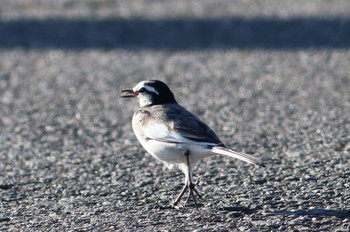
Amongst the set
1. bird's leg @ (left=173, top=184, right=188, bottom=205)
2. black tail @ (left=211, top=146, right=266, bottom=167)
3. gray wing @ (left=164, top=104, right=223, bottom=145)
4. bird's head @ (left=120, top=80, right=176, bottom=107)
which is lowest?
bird's leg @ (left=173, top=184, right=188, bottom=205)

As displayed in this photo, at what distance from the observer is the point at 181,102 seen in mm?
8242

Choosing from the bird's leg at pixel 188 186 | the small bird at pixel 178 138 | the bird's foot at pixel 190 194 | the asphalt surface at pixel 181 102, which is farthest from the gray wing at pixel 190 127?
the asphalt surface at pixel 181 102

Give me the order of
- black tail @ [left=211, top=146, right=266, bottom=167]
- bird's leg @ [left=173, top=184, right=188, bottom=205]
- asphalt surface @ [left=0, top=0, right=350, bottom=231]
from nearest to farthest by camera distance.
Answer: black tail @ [left=211, top=146, right=266, bottom=167], asphalt surface @ [left=0, top=0, right=350, bottom=231], bird's leg @ [left=173, top=184, right=188, bottom=205]

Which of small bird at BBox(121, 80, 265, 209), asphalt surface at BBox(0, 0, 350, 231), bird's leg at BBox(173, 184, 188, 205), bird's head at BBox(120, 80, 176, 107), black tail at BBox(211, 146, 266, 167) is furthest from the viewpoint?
bird's head at BBox(120, 80, 176, 107)

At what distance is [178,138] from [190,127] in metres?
0.13

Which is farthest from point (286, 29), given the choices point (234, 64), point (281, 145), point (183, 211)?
point (183, 211)

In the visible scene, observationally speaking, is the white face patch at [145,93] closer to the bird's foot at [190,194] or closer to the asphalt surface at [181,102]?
the asphalt surface at [181,102]

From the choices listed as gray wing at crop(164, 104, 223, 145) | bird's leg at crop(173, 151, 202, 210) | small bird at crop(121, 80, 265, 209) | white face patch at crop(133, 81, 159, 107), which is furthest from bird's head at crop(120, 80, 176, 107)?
bird's leg at crop(173, 151, 202, 210)

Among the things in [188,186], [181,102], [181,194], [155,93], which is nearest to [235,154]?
[188,186]

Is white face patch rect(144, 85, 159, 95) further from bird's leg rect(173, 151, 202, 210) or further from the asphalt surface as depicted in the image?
bird's leg rect(173, 151, 202, 210)

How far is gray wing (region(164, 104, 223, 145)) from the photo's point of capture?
15.3ft

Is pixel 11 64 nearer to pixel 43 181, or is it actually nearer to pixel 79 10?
pixel 79 10

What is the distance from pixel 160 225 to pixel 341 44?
705 cm

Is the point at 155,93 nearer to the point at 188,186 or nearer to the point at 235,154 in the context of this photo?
the point at 188,186
